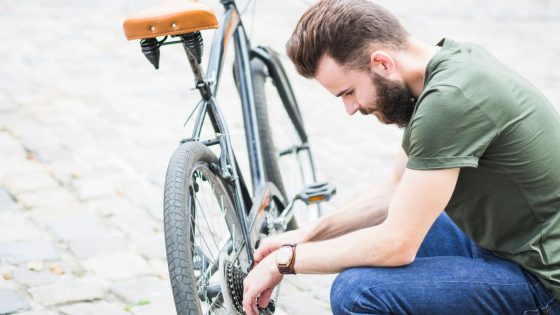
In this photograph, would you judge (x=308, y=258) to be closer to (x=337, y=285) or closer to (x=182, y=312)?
(x=337, y=285)

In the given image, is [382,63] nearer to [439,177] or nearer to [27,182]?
[439,177]

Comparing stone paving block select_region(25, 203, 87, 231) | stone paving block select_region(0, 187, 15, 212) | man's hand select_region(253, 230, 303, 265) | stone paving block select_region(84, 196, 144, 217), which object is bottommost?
man's hand select_region(253, 230, 303, 265)

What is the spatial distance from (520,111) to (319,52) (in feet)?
2.03

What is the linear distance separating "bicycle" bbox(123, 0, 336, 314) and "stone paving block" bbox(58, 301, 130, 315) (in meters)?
0.49

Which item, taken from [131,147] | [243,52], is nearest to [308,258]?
[243,52]

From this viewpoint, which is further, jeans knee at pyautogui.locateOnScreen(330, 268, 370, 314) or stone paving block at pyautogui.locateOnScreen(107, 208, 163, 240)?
stone paving block at pyautogui.locateOnScreen(107, 208, 163, 240)

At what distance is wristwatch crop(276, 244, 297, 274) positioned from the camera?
8.46 ft

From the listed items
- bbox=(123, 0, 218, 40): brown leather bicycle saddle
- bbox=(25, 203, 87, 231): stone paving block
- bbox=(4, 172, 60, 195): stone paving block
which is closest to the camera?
bbox=(123, 0, 218, 40): brown leather bicycle saddle

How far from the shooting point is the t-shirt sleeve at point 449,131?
2.30m

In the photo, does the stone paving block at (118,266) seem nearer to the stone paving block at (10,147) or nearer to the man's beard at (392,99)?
the stone paving block at (10,147)

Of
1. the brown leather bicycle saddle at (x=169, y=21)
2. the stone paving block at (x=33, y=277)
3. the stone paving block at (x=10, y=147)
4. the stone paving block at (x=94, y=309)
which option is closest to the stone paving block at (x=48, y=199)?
the stone paving block at (x=10, y=147)

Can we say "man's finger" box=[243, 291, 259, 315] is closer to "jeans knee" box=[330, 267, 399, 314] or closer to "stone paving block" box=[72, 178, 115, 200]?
"jeans knee" box=[330, 267, 399, 314]

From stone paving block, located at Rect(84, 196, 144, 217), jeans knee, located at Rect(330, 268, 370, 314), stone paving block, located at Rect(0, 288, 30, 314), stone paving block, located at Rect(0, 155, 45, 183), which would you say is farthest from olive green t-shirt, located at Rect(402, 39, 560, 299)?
stone paving block, located at Rect(0, 155, 45, 183)

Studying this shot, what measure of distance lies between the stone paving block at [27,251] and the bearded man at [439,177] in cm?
148
